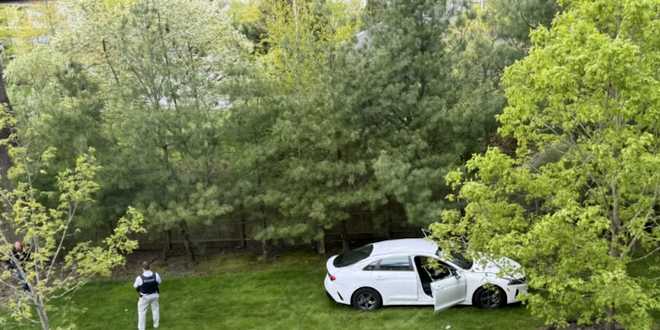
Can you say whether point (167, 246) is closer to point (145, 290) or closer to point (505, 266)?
point (145, 290)

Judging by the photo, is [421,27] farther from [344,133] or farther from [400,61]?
[344,133]

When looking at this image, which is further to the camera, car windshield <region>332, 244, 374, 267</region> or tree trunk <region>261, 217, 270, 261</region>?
tree trunk <region>261, 217, 270, 261</region>

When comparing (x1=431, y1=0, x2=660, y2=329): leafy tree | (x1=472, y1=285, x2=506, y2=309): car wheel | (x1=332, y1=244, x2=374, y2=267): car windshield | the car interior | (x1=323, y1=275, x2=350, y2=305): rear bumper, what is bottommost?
(x1=472, y1=285, x2=506, y2=309): car wheel

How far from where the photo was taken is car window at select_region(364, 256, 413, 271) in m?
10.0

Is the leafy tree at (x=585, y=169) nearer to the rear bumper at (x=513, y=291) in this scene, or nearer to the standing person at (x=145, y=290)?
the rear bumper at (x=513, y=291)

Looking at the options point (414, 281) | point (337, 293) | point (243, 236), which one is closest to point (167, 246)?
point (243, 236)

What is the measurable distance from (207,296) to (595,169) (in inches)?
323

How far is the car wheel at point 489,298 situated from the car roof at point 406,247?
1.11 meters

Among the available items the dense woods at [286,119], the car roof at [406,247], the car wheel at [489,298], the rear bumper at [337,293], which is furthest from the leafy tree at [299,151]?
the car wheel at [489,298]

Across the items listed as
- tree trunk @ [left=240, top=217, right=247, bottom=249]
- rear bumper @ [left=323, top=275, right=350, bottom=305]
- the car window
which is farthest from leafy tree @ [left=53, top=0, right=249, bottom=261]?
the car window

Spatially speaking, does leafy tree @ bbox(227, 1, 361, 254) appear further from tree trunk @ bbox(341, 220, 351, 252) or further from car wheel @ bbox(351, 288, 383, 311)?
car wheel @ bbox(351, 288, 383, 311)

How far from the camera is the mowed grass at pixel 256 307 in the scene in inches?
382

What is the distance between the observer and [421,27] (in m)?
11.1

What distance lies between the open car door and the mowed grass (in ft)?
0.93
